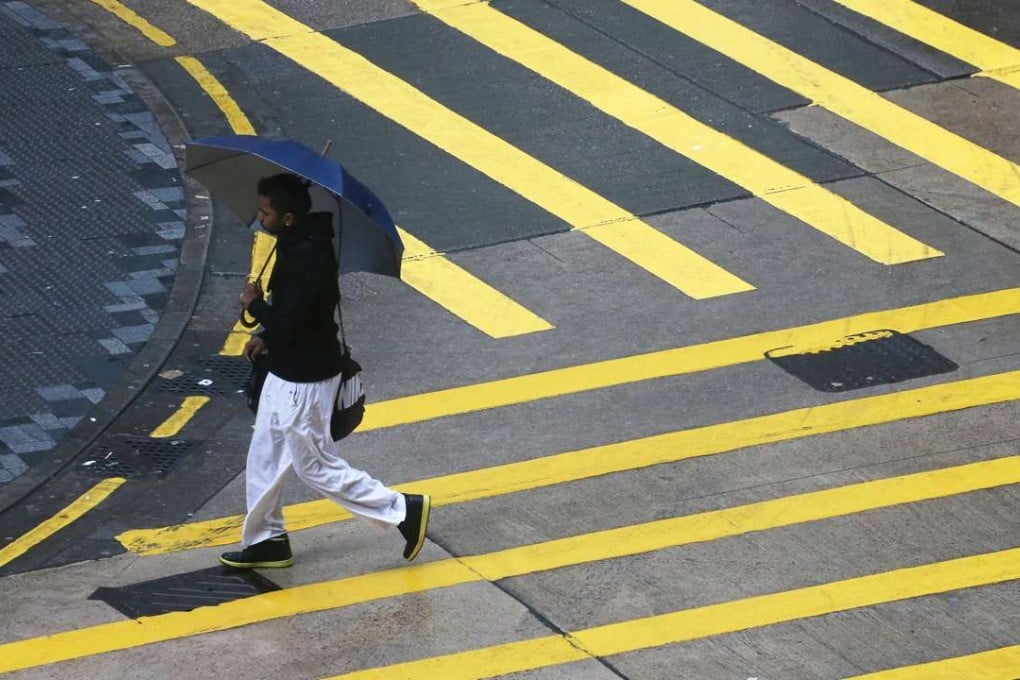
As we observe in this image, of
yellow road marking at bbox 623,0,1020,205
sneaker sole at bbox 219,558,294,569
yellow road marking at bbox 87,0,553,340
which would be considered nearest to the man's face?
sneaker sole at bbox 219,558,294,569

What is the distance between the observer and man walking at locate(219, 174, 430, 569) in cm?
859

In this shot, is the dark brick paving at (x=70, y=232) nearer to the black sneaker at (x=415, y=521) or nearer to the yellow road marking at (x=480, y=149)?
the yellow road marking at (x=480, y=149)

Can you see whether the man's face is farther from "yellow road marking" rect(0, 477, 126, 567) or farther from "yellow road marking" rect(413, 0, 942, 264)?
"yellow road marking" rect(413, 0, 942, 264)

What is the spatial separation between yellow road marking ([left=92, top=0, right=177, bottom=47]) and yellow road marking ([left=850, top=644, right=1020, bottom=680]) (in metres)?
9.44

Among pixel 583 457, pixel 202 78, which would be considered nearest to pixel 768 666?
pixel 583 457

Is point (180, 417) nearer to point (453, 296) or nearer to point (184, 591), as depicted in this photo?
point (184, 591)

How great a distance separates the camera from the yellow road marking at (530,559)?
28.6ft

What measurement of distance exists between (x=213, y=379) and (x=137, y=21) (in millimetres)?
5883

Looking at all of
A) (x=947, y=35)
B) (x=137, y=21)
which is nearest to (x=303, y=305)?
(x=137, y=21)

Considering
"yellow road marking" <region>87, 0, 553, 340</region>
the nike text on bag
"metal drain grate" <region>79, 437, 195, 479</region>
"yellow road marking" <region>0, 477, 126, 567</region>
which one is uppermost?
the nike text on bag

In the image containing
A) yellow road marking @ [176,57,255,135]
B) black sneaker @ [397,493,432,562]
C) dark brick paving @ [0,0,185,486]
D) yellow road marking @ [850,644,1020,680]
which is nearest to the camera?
yellow road marking @ [850,644,1020,680]

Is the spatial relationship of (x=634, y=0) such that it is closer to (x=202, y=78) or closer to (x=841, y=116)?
(x=841, y=116)

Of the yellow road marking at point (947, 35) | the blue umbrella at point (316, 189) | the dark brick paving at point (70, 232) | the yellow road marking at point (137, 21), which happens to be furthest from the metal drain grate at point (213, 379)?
the yellow road marking at point (947, 35)

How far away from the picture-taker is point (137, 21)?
15945mm
